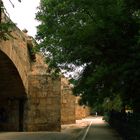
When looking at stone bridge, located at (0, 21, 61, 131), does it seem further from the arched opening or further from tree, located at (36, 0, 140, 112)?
tree, located at (36, 0, 140, 112)

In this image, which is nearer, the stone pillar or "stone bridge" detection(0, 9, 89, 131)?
A: "stone bridge" detection(0, 9, 89, 131)

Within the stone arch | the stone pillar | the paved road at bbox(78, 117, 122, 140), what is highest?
the stone arch

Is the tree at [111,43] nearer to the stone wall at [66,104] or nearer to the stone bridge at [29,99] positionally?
the stone bridge at [29,99]

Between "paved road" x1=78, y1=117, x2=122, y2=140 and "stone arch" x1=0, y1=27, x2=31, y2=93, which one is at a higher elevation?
"stone arch" x1=0, y1=27, x2=31, y2=93

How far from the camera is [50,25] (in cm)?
2317

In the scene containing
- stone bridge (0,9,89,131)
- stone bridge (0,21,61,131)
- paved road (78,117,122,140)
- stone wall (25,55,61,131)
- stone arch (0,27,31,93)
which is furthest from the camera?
stone wall (25,55,61,131)

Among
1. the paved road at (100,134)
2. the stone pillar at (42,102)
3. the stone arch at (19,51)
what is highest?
the stone arch at (19,51)

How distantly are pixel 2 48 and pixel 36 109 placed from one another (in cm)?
848

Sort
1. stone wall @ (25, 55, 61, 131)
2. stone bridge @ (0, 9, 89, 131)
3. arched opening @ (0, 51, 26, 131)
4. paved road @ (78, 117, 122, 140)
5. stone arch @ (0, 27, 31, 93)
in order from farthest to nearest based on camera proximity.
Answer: stone wall @ (25, 55, 61, 131) → stone bridge @ (0, 9, 89, 131) → arched opening @ (0, 51, 26, 131) → paved road @ (78, 117, 122, 140) → stone arch @ (0, 27, 31, 93)

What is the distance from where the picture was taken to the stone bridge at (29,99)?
28.9 metres

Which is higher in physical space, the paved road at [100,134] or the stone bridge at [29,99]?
the stone bridge at [29,99]

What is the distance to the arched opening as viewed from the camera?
92.6 feet

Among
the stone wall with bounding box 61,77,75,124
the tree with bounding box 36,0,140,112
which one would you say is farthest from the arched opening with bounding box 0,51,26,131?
the stone wall with bounding box 61,77,75,124

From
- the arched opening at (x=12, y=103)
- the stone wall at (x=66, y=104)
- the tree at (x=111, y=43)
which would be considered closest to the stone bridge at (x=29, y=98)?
the arched opening at (x=12, y=103)
